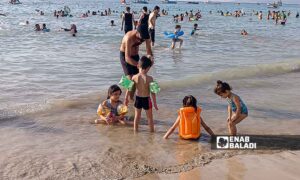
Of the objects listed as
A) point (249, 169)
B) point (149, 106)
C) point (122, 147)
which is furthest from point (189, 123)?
point (249, 169)

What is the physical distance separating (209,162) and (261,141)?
1213 mm

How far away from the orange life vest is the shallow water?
0.49 ft

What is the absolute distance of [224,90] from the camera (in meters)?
5.70

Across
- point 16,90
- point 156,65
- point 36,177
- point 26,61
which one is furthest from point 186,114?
point 26,61

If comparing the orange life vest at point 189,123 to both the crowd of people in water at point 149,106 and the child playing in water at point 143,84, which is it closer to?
the crowd of people in water at point 149,106

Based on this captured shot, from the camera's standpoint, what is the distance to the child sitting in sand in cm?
665

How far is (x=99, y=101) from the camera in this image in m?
8.20

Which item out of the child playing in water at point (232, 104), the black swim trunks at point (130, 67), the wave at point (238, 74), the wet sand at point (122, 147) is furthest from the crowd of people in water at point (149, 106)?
the wave at point (238, 74)

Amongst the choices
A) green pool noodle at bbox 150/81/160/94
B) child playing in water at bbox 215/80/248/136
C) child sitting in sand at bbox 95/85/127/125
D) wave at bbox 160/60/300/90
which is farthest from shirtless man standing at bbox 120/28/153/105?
wave at bbox 160/60/300/90

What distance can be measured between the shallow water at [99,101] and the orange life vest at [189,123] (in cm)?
15

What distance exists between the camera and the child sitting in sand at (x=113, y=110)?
21.8 feet

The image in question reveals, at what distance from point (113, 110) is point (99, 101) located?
1.53 m

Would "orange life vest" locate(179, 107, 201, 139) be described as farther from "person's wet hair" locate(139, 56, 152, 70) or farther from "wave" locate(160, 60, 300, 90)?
"wave" locate(160, 60, 300, 90)

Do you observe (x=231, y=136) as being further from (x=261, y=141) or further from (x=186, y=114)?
(x=186, y=114)
